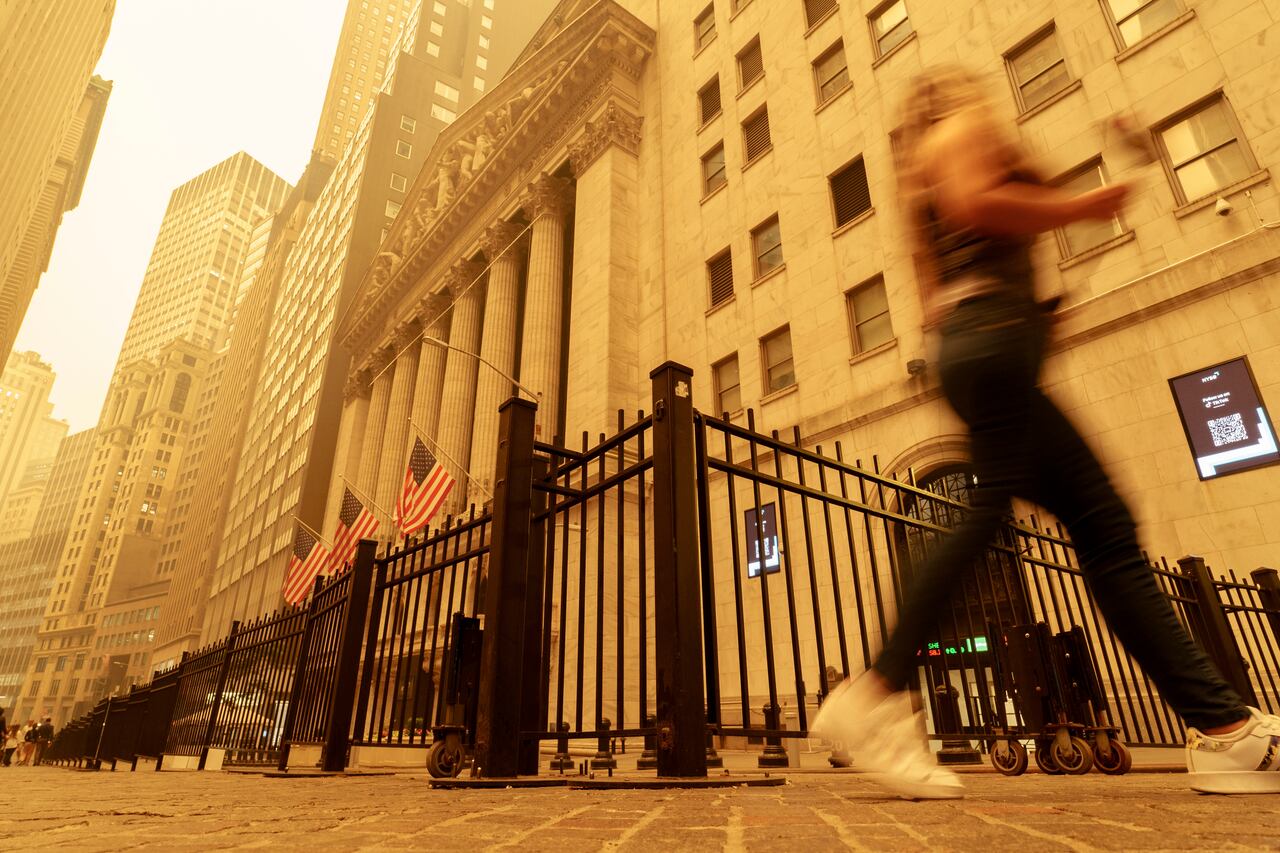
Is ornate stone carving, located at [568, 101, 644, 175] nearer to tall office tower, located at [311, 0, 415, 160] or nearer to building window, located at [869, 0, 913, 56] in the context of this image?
building window, located at [869, 0, 913, 56]

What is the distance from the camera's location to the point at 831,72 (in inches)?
737

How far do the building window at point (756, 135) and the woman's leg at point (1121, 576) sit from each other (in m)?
19.4

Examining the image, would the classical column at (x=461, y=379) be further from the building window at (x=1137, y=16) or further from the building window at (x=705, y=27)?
the building window at (x=1137, y=16)

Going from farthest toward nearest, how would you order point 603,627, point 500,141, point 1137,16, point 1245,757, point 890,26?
point 500,141, point 890,26, point 1137,16, point 603,627, point 1245,757

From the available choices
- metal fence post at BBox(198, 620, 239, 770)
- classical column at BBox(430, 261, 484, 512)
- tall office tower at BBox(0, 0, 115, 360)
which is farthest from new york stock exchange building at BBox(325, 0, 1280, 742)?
tall office tower at BBox(0, 0, 115, 360)

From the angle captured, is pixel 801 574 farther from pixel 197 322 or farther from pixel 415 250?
pixel 197 322

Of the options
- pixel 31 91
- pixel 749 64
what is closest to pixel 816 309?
pixel 749 64

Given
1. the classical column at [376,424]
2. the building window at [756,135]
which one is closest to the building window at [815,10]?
the building window at [756,135]

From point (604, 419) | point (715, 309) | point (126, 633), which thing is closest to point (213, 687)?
point (604, 419)

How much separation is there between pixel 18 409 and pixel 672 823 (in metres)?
254

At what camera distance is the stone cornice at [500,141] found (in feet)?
85.3

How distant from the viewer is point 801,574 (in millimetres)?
14219

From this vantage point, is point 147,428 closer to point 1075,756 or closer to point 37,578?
point 37,578

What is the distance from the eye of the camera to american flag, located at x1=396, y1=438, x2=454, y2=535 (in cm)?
1567
